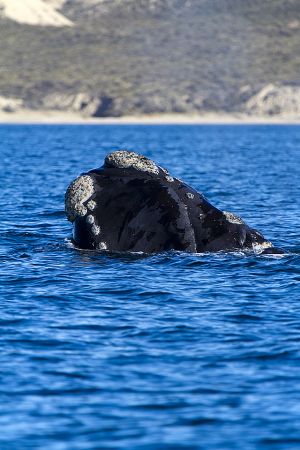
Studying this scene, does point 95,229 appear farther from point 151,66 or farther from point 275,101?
point 151,66

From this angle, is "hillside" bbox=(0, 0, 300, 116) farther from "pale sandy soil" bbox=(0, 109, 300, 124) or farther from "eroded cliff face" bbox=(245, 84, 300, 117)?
"pale sandy soil" bbox=(0, 109, 300, 124)

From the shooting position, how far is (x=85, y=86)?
169 meters

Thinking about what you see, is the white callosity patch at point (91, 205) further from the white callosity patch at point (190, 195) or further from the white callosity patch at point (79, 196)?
the white callosity patch at point (190, 195)

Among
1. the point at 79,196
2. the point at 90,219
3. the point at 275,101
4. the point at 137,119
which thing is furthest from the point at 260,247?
the point at 137,119

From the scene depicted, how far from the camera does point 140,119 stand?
548 ft

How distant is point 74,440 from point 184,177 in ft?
132

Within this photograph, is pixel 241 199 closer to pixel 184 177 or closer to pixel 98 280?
pixel 184 177

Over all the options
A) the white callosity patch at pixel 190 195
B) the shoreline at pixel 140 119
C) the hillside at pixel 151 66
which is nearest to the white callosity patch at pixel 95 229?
the white callosity patch at pixel 190 195

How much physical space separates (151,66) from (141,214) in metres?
164

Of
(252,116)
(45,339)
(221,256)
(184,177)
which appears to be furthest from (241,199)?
(252,116)

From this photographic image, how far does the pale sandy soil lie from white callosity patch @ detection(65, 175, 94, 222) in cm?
14436

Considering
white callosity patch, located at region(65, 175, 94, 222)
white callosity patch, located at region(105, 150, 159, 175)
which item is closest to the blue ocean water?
white callosity patch, located at region(65, 175, 94, 222)

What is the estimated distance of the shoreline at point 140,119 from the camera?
538 feet

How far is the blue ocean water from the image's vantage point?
11.6 metres
